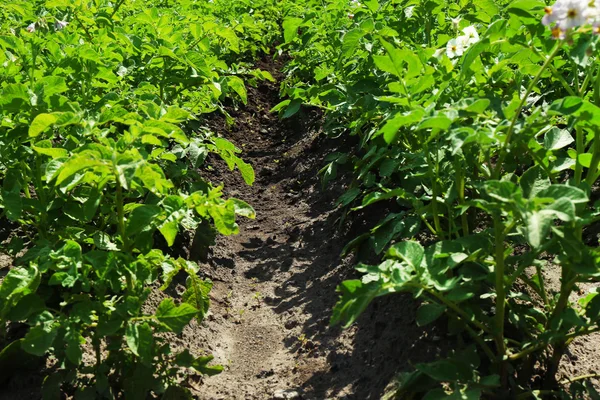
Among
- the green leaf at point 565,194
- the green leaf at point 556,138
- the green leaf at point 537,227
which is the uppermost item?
the green leaf at point 565,194

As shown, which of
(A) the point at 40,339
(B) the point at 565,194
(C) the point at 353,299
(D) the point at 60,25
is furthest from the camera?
Answer: (D) the point at 60,25

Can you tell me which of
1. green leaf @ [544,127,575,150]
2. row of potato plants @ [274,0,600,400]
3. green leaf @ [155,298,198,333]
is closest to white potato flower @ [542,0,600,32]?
row of potato plants @ [274,0,600,400]

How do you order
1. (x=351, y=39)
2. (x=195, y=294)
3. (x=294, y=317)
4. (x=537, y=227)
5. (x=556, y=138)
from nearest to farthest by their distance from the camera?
(x=537, y=227) → (x=556, y=138) → (x=195, y=294) → (x=351, y=39) → (x=294, y=317)

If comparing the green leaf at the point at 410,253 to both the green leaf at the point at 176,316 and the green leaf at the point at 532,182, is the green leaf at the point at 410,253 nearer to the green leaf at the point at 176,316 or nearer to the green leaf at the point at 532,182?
the green leaf at the point at 532,182

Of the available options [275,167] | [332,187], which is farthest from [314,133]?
[332,187]

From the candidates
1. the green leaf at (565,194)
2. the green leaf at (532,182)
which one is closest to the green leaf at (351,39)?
the green leaf at (532,182)

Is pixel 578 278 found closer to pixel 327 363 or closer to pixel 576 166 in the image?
pixel 576 166

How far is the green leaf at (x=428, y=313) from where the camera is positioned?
196 cm

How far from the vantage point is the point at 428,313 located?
1992mm

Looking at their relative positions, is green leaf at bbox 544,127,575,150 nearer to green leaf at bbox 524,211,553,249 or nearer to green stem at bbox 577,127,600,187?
green stem at bbox 577,127,600,187

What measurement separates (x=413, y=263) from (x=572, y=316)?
1.51ft

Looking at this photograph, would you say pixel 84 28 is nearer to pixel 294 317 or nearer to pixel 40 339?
pixel 294 317

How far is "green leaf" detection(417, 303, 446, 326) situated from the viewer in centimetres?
196

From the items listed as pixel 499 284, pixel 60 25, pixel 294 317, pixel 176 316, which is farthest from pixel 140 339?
pixel 60 25
